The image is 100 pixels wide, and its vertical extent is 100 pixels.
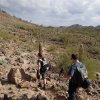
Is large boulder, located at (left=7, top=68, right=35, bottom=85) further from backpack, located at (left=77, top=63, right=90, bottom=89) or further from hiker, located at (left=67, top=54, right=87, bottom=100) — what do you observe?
backpack, located at (left=77, top=63, right=90, bottom=89)

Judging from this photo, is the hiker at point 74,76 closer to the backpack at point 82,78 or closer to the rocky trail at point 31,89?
the backpack at point 82,78

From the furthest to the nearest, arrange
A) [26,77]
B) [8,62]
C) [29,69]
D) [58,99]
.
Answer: [8,62] → [29,69] → [26,77] → [58,99]

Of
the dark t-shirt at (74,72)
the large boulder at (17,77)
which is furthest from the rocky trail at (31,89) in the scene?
the dark t-shirt at (74,72)

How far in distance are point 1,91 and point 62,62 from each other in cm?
540

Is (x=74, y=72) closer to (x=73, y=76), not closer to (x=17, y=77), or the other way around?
(x=73, y=76)

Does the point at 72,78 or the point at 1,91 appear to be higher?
the point at 72,78

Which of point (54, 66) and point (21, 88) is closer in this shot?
point (21, 88)

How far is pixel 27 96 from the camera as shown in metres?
11.3

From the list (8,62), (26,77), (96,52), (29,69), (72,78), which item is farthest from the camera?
(96,52)

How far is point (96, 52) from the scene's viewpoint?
3030 cm

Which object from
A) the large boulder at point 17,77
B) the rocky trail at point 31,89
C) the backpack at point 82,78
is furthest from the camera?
the large boulder at point 17,77

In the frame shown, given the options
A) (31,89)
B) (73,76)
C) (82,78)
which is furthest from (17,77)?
(82,78)

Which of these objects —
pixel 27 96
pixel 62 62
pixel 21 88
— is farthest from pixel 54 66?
pixel 27 96

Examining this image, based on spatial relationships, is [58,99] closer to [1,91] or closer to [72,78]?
[72,78]
